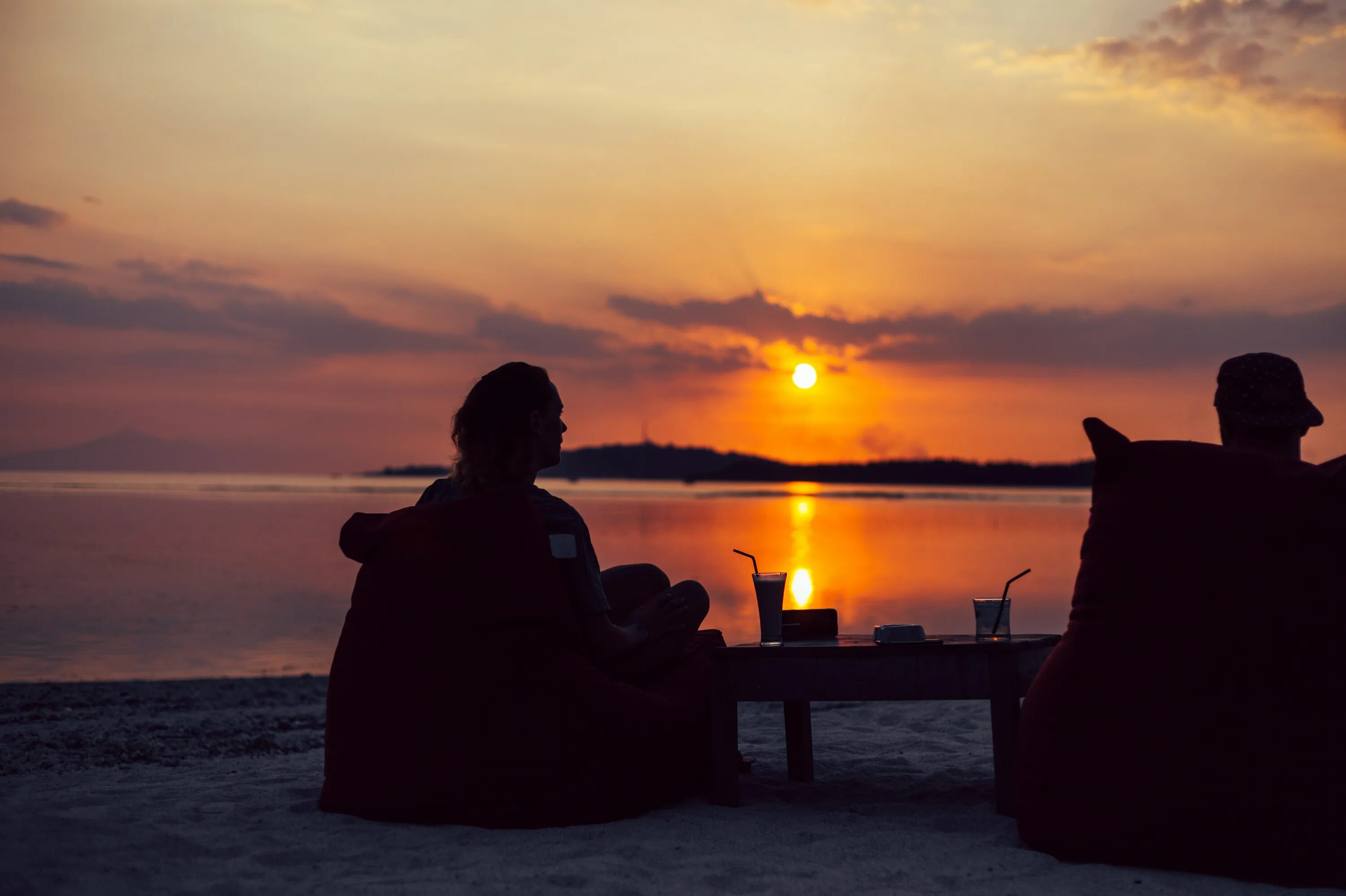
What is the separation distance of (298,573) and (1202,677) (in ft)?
53.3

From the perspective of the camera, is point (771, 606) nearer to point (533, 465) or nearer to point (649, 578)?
point (649, 578)

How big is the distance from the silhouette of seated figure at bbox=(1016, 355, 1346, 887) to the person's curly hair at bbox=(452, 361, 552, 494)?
1.72 m

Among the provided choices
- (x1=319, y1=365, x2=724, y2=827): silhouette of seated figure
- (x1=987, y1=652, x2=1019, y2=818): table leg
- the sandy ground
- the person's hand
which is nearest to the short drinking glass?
(x1=987, y1=652, x2=1019, y2=818): table leg

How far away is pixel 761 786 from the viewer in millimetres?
4352

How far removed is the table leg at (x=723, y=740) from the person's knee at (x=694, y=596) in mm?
277

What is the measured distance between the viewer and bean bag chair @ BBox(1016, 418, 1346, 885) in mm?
2826

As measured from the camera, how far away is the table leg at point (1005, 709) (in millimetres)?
3559

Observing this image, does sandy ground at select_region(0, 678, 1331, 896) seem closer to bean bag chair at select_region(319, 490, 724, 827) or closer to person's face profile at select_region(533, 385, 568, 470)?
bean bag chair at select_region(319, 490, 724, 827)

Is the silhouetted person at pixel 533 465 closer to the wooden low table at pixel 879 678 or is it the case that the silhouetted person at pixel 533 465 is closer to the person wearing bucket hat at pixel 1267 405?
the wooden low table at pixel 879 678

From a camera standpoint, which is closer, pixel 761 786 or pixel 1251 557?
pixel 1251 557

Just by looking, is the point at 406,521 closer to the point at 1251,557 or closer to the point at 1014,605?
the point at 1251,557

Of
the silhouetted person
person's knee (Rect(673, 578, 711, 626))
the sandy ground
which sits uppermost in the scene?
the silhouetted person

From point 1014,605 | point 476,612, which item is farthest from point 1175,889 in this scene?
point 1014,605

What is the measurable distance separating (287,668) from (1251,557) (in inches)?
322
